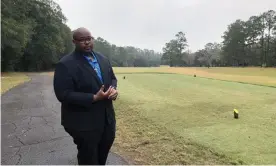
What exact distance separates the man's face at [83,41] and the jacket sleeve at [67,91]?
0.94 ft

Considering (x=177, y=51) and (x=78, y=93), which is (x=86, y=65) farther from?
(x=177, y=51)

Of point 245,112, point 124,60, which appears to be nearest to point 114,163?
point 245,112

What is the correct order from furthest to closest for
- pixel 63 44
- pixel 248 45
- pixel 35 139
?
pixel 248 45 → pixel 63 44 → pixel 35 139

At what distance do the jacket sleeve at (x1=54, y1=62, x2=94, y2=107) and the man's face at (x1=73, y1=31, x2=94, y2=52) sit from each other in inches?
11.2

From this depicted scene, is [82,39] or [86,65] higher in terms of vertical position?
[82,39]

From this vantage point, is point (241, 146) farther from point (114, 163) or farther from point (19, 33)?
point (19, 33)

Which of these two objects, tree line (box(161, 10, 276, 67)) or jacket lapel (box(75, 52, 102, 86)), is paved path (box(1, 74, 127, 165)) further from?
tree line (box(161, 10, 276, 67))

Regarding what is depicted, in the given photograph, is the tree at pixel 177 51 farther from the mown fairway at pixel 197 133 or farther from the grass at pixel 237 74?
the mown fairway at pixel 197 133

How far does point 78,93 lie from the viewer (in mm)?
2629

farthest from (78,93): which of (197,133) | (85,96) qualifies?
(197,133)

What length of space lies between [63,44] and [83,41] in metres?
44.6

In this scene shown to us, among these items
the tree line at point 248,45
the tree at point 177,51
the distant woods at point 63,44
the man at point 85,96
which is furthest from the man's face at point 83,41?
the tree at point 177,51

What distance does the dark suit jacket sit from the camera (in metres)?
2.63

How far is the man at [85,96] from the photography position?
2.64 meters
